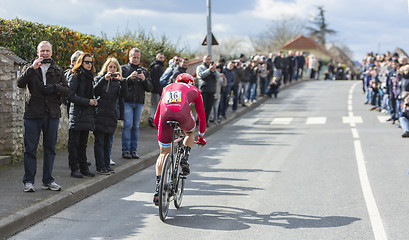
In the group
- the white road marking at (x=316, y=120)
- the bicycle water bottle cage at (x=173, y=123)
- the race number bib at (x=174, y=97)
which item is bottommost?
the white road marking at (x=316, y=120)

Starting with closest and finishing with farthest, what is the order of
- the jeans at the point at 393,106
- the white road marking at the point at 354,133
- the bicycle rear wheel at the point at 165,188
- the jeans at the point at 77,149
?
the bicycle rear wheel at the point at 165,188
the jeans at the point at 77,149
the white road marking at the point at 354,133
the jeans at the point at 393,106

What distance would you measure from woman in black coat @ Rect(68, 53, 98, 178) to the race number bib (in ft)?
7.06

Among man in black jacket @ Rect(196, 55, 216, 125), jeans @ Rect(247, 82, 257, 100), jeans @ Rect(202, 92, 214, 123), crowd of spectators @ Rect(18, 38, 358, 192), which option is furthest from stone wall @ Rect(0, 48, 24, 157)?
jeans @ Rect(247, 82, 257, 100)

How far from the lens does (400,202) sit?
8.37 metres

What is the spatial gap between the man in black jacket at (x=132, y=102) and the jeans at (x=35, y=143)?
127 inches

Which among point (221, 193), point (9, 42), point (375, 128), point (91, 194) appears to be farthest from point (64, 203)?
point (375, 128)

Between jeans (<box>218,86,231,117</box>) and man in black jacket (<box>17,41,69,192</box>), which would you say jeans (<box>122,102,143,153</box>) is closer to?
man in black jacket (<box>17,41,69,192</box>)

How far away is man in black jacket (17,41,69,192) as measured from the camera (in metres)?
7.83

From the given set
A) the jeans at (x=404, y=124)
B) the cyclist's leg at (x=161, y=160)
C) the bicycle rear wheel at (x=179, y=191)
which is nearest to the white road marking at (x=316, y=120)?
the jeans at (x=404, y=124)

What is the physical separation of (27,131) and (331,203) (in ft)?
13.9

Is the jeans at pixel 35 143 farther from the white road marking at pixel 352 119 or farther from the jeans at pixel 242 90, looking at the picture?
the jeans at pixel 242 90

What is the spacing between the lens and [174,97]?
738 cm

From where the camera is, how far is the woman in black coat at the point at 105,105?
9758 mm

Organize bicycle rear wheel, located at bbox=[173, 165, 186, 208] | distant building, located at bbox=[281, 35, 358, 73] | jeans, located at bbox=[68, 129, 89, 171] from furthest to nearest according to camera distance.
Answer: distant building, located at bbox=[281, 35, 358, 73]
jeans, located at bbox=[68, 129, 89, 171]
bicycle rear wheel, located at bbox=[173, 165, 186, 208]
